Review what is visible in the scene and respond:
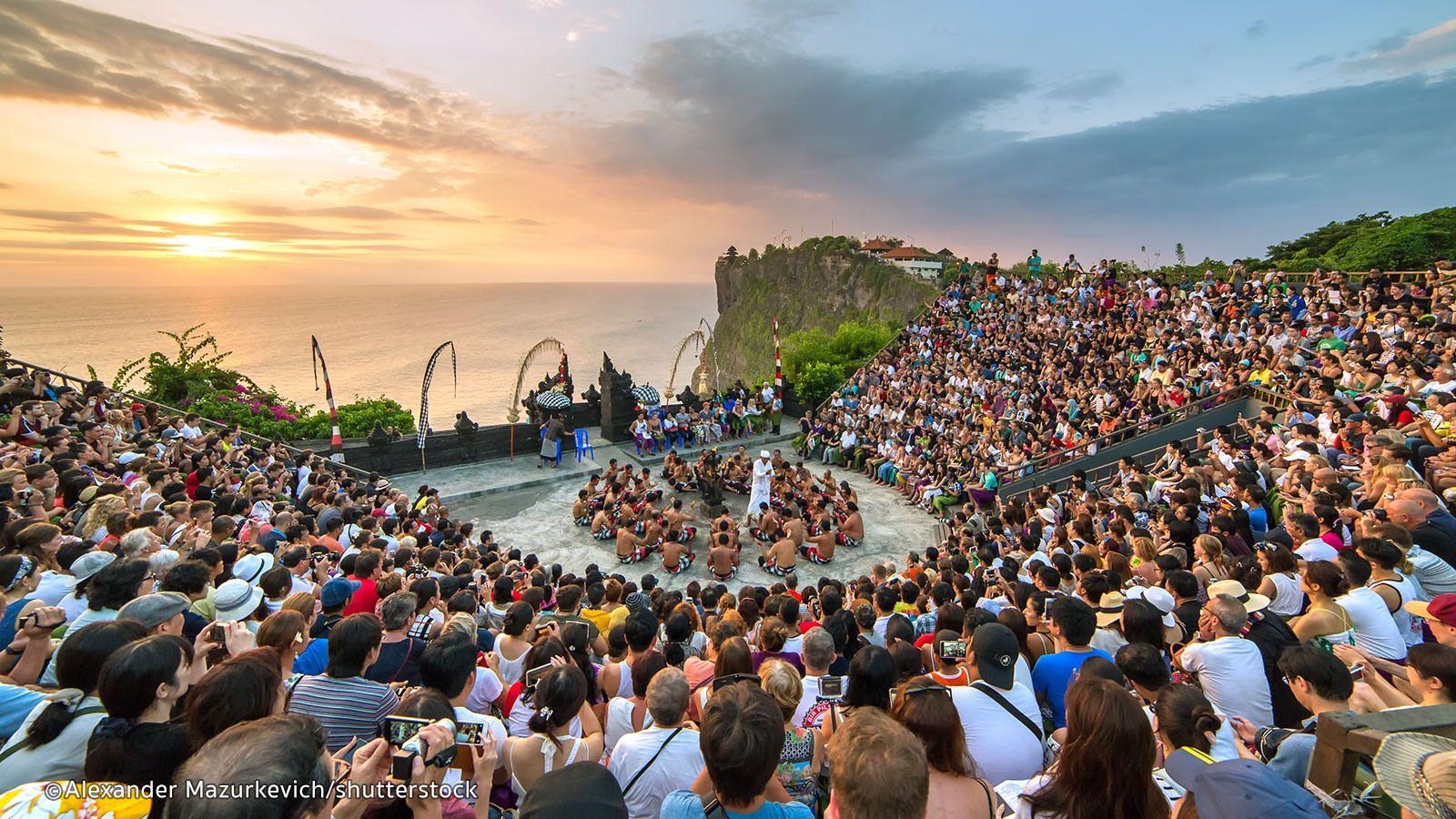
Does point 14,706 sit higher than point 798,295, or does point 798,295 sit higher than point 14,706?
point 798,295

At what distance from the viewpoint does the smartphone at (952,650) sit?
3.75 metres

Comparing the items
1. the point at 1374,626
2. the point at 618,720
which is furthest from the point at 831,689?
the point at 1374,626

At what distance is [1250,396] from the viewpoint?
1173 cm

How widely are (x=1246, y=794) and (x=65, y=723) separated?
14.9 ft

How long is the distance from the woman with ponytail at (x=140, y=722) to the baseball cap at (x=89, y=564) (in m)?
2.71

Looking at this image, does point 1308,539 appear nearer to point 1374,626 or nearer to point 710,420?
point 1374,626

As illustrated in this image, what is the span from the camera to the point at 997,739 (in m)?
3.10

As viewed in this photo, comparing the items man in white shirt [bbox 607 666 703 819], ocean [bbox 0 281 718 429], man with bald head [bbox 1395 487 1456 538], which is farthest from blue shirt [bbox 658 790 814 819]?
ocean [bbox 0 281 718 429]

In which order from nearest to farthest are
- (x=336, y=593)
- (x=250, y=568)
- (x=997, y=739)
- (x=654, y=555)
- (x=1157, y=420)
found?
(x=997, y=739)
(x=336, y=593)
(x=250, y=568)
(x=654, y=555)
(x=1157, y=420)

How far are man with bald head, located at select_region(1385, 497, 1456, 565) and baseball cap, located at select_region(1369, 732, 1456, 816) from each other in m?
3.96

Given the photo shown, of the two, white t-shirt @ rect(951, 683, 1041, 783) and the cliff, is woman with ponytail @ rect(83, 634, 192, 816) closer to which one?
white t-shirt @ rect(951, 683, 1041, 783)

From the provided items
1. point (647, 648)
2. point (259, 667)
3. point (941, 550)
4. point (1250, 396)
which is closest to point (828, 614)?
point (647, 648)

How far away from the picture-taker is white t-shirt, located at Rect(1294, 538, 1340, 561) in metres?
5.30

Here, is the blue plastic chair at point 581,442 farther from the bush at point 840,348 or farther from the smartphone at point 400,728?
the bush at point 840,348
